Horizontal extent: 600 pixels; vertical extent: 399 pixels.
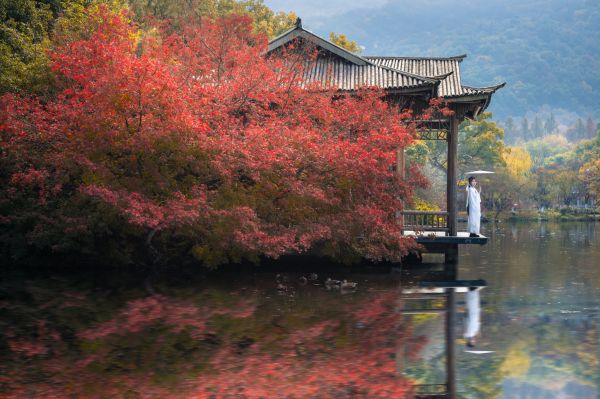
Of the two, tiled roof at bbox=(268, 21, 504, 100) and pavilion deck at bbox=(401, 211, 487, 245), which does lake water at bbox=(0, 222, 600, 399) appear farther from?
tiled roof at bbox=(268, 21, 504, 100)

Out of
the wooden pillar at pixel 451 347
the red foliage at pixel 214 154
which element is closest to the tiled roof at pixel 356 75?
the red foliage at pixel 214 154

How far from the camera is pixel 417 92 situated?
21406mm

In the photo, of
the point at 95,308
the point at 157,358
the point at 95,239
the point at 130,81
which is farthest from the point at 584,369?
the point at 95,239

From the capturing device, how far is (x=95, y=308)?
1373 cm

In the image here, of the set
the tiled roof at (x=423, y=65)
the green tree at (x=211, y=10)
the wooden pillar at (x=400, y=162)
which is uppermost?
the green tree at (x=211, y=10)

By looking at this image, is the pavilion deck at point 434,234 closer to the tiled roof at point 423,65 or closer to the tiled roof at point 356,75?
the tiled roof at point 356,75

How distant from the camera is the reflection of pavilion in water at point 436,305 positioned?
826 cm

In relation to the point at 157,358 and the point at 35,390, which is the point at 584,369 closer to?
the point at 157,358

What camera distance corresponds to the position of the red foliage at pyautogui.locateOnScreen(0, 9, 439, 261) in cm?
1773

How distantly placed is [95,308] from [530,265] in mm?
15189

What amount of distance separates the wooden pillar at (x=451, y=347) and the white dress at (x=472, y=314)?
0.78 feet

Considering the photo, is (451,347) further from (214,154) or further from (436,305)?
(214,154)

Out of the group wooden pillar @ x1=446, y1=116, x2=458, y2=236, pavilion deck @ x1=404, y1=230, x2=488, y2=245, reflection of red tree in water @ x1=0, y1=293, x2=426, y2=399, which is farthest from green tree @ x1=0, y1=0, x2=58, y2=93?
wooden pillar @ x1=446, y1=116, x2=458, y2=236

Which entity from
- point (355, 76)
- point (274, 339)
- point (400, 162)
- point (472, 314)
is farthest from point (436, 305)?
point (355, 76)
